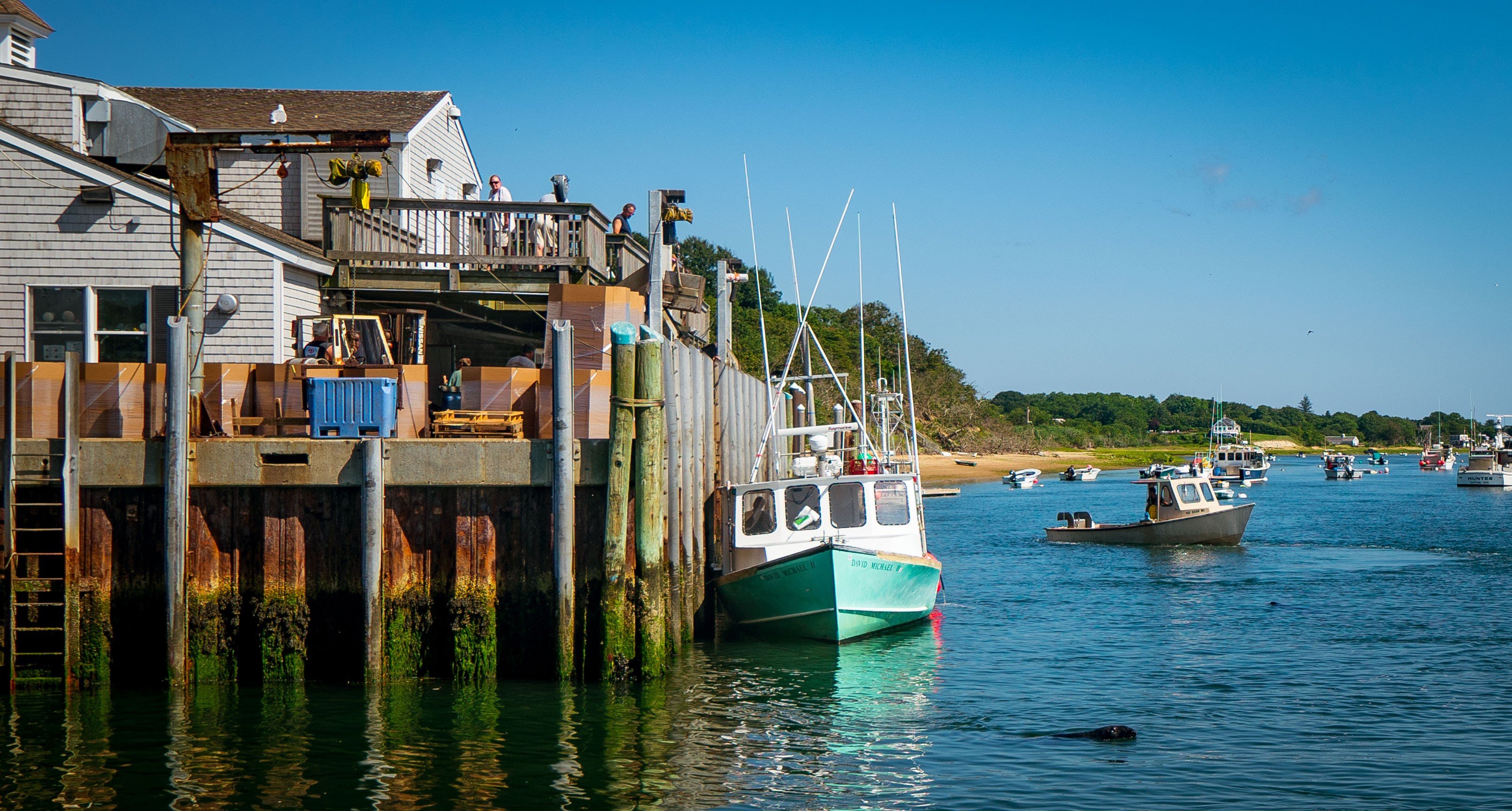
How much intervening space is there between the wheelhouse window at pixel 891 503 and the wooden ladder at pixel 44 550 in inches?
410

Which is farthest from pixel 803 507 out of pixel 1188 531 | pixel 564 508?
pixel 1188 531

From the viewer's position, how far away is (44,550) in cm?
1341

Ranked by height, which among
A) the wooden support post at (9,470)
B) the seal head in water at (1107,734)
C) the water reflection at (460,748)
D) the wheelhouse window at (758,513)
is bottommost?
the seal head in water at (1107,734)

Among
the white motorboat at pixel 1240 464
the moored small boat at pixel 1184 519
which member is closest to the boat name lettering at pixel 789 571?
the moored small boat at pixel 1184 519

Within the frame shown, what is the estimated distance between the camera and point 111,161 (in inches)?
612

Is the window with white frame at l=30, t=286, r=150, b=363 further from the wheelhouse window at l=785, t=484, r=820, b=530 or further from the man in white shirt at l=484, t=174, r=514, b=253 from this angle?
the wheelhouse window at l=785, t=484, r=820, b=530

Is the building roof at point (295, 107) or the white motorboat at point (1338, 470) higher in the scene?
the building roof at point (295, 107)

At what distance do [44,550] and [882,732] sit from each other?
9344mm

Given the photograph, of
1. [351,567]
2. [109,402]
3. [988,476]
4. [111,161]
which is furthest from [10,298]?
[988,476]

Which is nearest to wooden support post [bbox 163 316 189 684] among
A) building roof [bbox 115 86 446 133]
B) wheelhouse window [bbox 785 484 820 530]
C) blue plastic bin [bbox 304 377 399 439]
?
blue plastic bin [bbox 304 377 399 439]

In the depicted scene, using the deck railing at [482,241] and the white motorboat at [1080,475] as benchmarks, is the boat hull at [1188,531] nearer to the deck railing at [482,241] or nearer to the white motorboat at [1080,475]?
the deck railing at [482,241]

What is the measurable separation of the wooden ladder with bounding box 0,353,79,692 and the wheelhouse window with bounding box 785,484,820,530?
Answer: 29.9ft

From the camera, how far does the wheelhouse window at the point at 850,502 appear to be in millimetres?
18234

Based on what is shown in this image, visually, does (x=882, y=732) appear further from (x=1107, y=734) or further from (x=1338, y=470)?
(x=1338, y=470)
